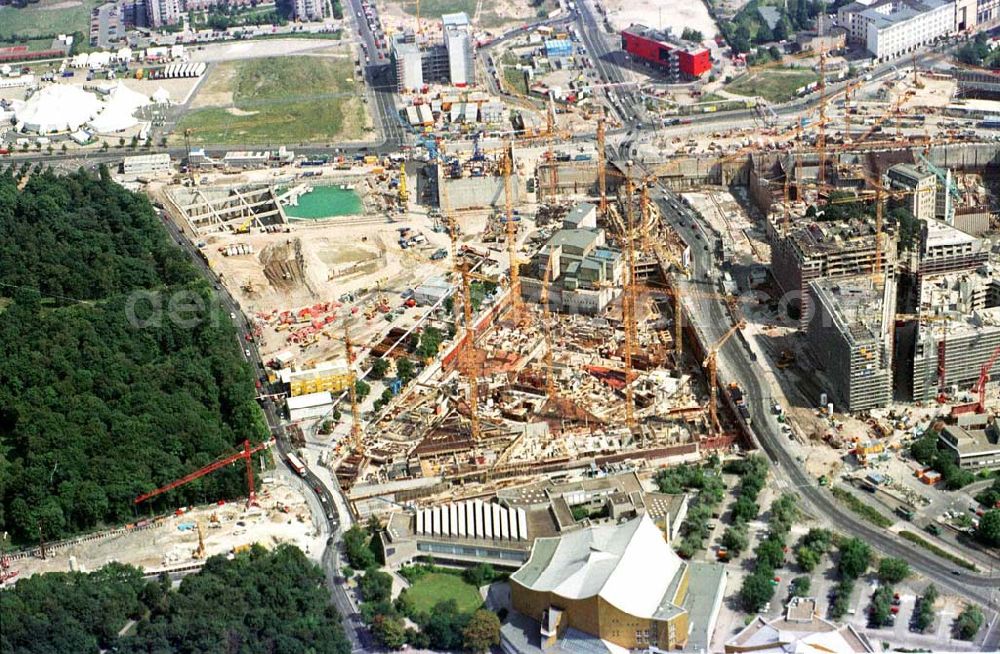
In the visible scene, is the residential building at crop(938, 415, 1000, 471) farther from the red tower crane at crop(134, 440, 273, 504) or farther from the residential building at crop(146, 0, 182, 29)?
the residential building at crop(146, 0, 182, 29)

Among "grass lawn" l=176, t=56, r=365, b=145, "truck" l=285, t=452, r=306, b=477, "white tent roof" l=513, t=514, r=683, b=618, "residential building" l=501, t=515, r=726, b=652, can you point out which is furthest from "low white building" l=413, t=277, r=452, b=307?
"grass lawn" l=176, t=56, r=365, b=145

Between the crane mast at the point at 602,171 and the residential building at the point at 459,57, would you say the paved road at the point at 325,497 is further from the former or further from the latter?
the residential building at the point at 459,57

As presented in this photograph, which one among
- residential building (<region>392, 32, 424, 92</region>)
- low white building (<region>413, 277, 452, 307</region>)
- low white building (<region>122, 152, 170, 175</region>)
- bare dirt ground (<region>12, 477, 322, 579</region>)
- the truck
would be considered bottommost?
bare dirt ground (<region>12, 477, 322, 579</region>)

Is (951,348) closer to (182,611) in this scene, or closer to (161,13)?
(182,611)

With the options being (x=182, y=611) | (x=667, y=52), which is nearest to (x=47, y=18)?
(x=667, y=52)

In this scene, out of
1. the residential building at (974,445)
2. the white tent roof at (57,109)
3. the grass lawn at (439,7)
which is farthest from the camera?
the grass lawn at (439,7)

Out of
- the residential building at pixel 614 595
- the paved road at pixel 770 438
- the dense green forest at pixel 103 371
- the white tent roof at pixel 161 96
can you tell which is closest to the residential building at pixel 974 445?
the paved road at pixel 770 438
